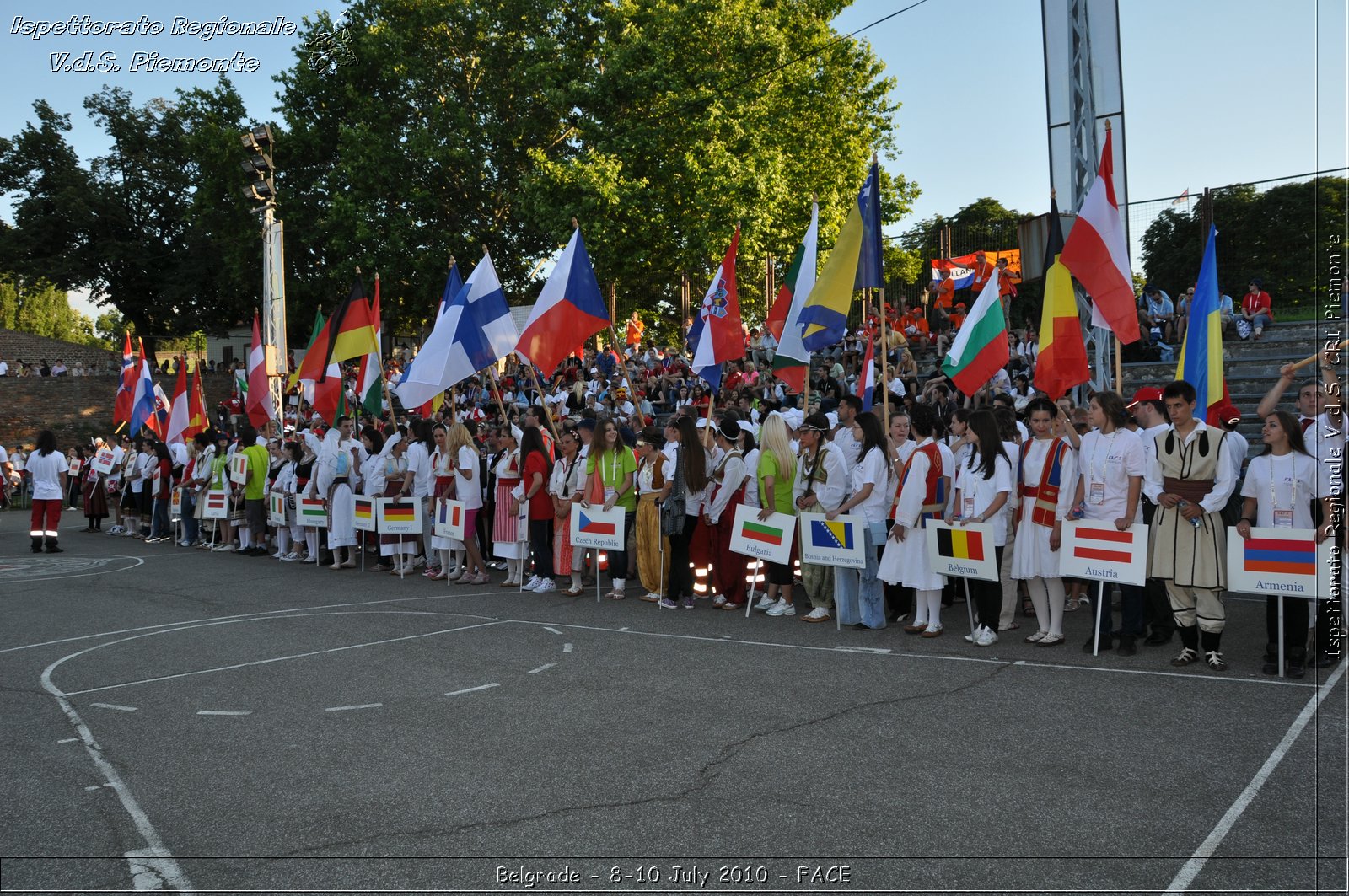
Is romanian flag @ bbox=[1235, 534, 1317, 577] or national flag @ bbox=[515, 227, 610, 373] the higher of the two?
national flag @ bbox=[515, 227, 610, 373]

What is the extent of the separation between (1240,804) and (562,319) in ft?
32.0

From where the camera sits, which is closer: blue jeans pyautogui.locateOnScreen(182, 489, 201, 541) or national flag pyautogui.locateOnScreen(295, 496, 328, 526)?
national flag pyautogui.locateOnScreen(295, 496, 328, 526)

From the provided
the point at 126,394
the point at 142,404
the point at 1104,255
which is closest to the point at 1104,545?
the point at 1104,255

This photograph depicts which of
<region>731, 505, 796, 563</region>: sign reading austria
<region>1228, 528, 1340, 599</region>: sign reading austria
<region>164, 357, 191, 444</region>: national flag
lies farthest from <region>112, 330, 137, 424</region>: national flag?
<region>1228, 528, 1340, 599</region>: sign reading austria

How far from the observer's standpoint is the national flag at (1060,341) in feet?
34.7

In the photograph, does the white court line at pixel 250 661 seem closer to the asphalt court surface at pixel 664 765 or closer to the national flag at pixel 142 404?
the asphalt court surface at pixel 664 765

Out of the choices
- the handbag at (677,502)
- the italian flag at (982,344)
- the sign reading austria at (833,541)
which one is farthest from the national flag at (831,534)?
the italian flag at (982,344)

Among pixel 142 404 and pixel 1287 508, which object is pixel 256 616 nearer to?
pixel 1287 508

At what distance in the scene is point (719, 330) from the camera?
13.2 meters

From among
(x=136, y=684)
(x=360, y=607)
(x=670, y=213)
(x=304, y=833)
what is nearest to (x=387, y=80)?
(x=670, y=213)

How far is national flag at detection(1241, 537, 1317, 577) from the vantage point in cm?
738

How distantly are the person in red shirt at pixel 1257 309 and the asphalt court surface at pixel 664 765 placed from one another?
9.88 metres

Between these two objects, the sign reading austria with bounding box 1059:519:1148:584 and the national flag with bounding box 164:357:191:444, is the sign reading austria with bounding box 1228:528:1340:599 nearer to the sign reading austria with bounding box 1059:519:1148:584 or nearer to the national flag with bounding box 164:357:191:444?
the sign reading austria with bounding box 1059:519:1148:584

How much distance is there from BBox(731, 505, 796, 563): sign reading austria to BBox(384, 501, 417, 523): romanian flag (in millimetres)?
5161
